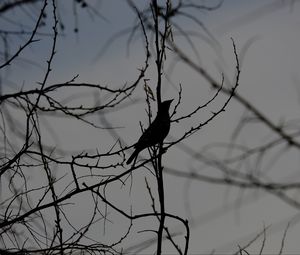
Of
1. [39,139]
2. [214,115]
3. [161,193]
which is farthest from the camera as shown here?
[39,139]

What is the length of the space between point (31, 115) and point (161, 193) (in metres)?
0.95

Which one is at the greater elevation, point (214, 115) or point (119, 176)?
point (214, 115)

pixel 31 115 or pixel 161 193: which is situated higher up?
pixel 31 115

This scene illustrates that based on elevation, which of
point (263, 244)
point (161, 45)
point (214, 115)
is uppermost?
point (161, 45)

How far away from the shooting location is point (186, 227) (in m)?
3.08

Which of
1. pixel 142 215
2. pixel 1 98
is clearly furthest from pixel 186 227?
pixel 1 98

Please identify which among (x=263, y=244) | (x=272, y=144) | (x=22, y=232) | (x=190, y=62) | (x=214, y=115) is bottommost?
(x=272, y=144)

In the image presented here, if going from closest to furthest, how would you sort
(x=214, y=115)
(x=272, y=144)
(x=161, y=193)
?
(x=272, y=144) < (x=161, y=193) < (x=214, y=115)

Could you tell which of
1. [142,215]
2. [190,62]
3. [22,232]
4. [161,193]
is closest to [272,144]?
[190,62]

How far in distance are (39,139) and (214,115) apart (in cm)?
112

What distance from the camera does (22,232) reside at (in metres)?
3.50

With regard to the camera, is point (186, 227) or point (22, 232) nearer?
point (186, 227)

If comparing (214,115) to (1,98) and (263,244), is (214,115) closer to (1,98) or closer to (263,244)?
(263,244)

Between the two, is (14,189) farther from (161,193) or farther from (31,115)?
(161,193)
